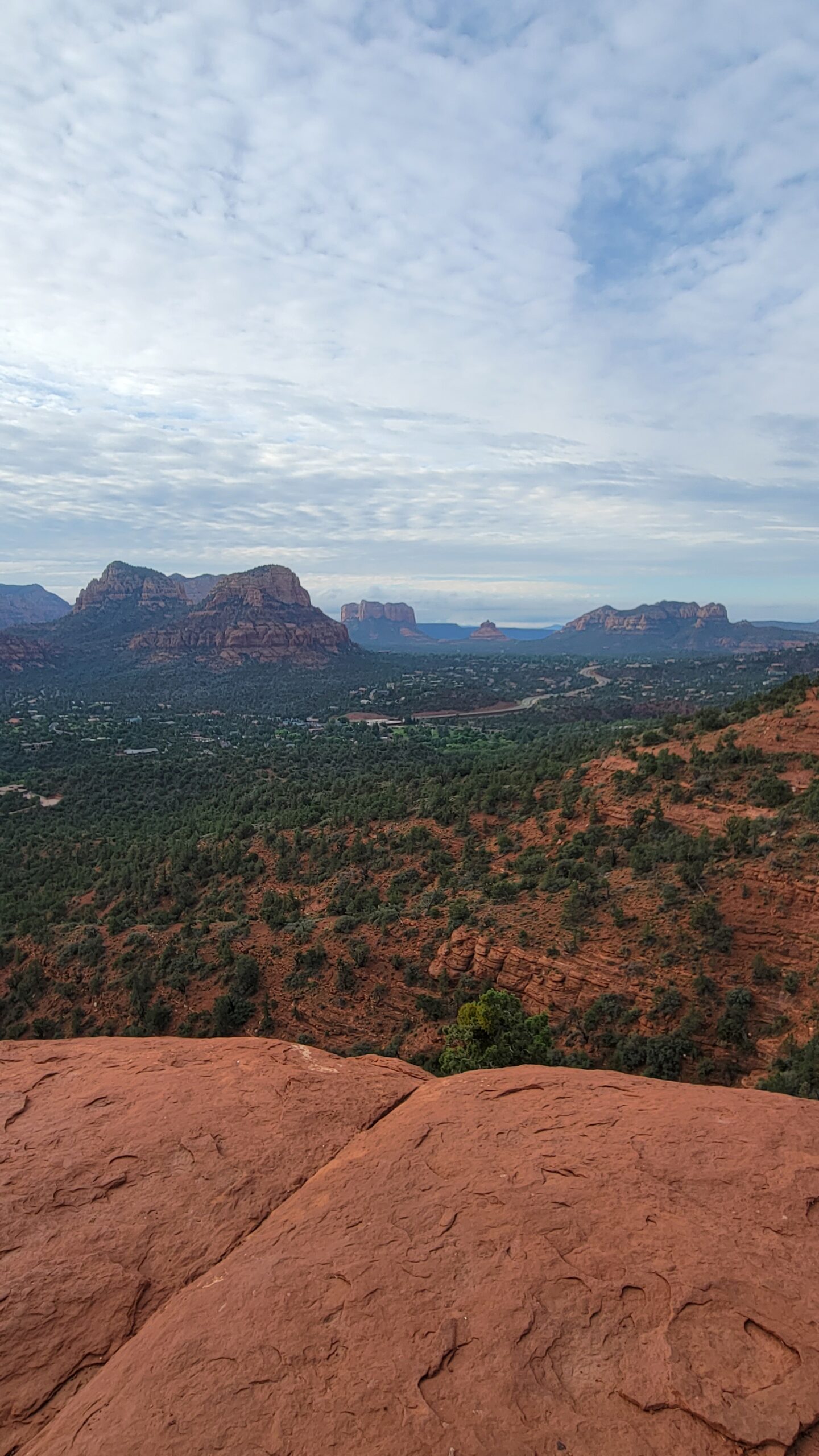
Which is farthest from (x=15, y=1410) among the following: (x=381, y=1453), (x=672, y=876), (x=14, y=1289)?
(x=672, y=876)

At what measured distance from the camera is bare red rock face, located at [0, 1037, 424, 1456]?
18.0 feet

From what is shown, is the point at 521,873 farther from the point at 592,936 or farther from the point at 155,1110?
the point at 155,1110

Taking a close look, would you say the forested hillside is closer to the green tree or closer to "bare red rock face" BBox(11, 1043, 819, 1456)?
the green tree

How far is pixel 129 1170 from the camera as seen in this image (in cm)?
722

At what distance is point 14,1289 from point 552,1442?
4781 millimetres

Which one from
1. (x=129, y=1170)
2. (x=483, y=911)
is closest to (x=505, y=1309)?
(x=129, y=1170)

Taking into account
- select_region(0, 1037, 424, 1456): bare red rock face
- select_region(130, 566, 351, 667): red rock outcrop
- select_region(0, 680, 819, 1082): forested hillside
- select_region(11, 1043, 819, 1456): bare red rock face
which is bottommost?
select_region(0, 680, 819, 1082): forested hillside

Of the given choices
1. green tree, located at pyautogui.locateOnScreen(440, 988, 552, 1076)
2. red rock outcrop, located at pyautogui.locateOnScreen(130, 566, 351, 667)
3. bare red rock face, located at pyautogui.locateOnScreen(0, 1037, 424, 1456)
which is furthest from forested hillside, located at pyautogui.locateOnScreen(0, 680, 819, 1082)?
red rock outcrop, located at pyautogui.locateOnScreen(130, 566, 351, 667)

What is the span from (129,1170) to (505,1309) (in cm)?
445

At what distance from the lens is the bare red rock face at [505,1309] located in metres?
4.34

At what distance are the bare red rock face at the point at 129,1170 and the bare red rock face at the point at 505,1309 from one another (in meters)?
0.17

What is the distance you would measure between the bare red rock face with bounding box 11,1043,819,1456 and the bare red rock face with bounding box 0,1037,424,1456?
0.17 m

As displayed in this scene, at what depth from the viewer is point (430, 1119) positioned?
795cm

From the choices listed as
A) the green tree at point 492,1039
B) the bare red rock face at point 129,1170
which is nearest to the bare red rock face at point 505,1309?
the bare red rock face at point 129,1170
